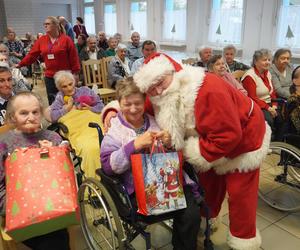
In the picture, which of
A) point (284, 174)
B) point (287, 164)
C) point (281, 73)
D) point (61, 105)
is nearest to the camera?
point (287, 164)

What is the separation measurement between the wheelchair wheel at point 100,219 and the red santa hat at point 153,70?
0.51 meters

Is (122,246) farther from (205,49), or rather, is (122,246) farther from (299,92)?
(205,49)

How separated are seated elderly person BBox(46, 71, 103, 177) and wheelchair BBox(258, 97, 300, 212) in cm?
123

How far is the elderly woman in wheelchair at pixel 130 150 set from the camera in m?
1.40

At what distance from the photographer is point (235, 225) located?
1.59 m

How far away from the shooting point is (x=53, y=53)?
3422mm

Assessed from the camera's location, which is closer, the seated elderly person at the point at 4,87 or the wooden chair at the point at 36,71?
the seated elderly person at the point at 4,87

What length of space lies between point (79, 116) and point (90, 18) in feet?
25.1

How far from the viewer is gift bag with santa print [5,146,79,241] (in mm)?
1174

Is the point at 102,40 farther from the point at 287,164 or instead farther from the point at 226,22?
the point at 287,164

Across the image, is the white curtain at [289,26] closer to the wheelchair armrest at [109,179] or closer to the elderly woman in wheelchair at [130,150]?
the elderly woman in wheelchair at [130,150]

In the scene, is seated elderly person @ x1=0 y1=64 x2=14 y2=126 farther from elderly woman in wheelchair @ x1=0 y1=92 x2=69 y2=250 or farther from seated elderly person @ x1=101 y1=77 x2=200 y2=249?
seated elderly person @ x1=101 y1=77 x2=200 y2=249

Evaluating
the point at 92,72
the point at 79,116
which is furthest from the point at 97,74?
the point at 79,116

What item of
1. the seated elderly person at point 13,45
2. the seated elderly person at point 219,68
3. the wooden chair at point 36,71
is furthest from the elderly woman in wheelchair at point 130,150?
the wooden chair at point 36,71
